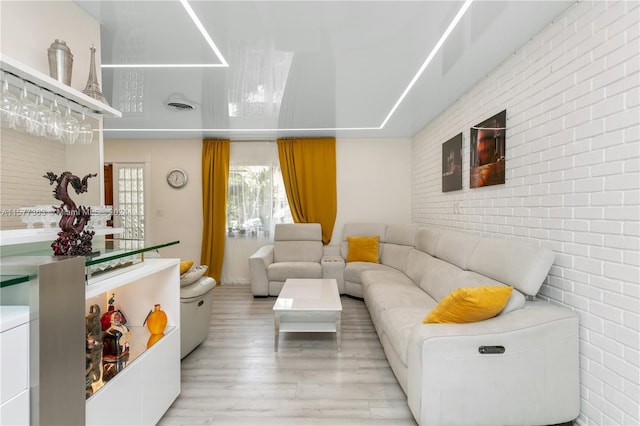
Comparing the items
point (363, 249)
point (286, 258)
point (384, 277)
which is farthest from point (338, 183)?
point (384, 277)

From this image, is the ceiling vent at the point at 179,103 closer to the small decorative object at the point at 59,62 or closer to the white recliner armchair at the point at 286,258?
the small decorative object at the point at 59,62

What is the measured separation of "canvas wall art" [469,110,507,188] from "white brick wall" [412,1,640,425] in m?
0.08

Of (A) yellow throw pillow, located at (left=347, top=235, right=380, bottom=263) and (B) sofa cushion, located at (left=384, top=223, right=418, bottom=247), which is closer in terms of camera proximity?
(B) sofa cushion, located at (left=384, top=223, right=418, bottom=247)

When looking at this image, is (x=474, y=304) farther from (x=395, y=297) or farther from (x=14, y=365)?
(x=14, y=365)

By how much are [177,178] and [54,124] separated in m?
3.98

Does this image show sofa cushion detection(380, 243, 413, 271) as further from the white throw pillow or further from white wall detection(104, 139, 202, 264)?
white wall detection(104, 139, 202, 264)

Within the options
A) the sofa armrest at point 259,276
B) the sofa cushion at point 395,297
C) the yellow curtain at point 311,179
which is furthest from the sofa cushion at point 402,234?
the sofa armrest at point 259,276

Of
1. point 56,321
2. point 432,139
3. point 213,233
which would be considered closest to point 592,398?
point 56,321

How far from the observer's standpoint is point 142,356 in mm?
1583

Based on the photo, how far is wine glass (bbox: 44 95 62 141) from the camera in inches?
56.6

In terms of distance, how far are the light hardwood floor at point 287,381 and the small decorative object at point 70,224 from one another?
1.22 meters

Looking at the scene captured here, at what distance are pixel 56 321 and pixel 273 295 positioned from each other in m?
3.47

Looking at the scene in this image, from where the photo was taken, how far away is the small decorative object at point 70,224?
1241 mm

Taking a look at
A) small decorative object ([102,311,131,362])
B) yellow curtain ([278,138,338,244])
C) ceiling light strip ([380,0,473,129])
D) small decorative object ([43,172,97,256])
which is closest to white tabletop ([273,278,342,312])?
small decorative object ([102,311,131,362])
